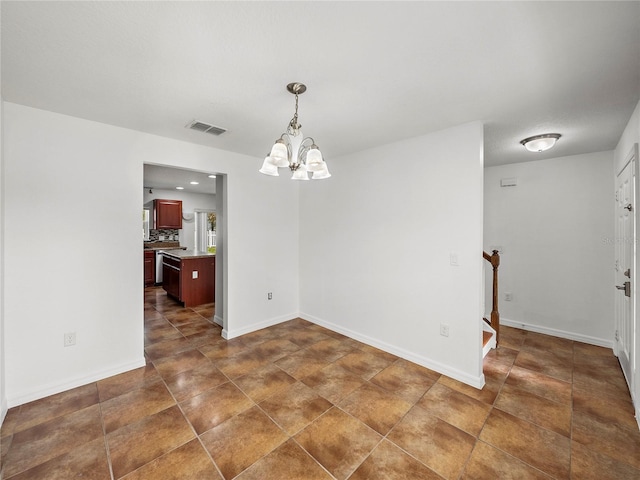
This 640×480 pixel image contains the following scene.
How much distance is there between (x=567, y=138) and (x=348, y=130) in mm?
2414

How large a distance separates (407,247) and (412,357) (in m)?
1.23

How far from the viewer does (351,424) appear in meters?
1.99

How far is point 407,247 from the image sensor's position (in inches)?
120

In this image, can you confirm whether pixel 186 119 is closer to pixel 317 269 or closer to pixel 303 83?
pixel 303 83

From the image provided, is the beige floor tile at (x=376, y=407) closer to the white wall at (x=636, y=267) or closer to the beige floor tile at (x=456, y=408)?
the beige floor tile at (x=456, y=408)

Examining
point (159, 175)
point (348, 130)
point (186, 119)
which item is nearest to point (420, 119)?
point (348, 130)

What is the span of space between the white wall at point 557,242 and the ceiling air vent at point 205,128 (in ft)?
12.9

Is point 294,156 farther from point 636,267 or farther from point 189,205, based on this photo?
point 189,205

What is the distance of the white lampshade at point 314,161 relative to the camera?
191cm

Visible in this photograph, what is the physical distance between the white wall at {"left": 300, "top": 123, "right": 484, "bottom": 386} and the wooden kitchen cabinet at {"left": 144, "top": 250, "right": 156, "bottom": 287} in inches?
183

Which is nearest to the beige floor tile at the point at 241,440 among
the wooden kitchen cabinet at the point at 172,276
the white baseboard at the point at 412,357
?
the white baseboard at the point at 412,357

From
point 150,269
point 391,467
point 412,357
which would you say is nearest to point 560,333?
point 412,357

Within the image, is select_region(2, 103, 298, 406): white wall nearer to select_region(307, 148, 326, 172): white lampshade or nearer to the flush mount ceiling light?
select_region(307, 148, 326, 172): white lampshade

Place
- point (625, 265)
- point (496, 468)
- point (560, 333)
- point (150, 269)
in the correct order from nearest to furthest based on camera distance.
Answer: point (496, 468)
point (625, 265)
point (560, 333)
point (150, 269)
